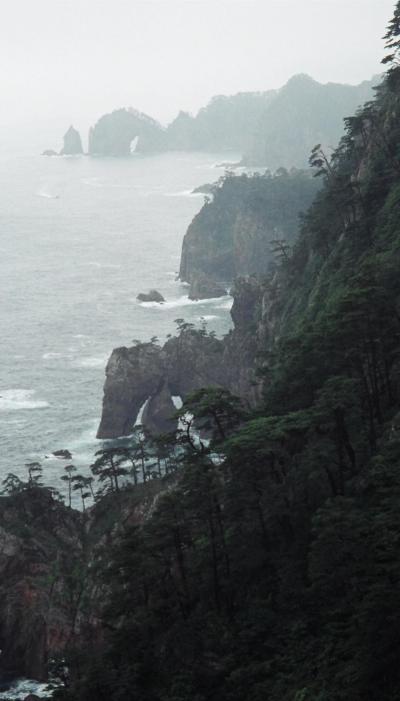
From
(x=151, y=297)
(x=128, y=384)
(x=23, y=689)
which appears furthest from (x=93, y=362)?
(x=23, y=689)

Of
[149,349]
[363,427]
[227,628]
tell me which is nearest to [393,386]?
[363,427]

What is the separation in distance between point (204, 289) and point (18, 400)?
69.4 metres

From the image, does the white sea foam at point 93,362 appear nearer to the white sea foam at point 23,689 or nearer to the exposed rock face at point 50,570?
the exposed rock face at point 50,570

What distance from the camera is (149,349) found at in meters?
130

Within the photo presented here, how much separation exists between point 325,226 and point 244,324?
104ft

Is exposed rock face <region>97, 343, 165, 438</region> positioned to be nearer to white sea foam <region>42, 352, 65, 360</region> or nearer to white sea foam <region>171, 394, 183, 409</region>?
white sea foam <region>171, 394, 183, 409</region>

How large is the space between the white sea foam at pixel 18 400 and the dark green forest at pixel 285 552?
6922cm

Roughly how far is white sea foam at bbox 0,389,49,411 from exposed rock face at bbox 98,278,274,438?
42.5 ft

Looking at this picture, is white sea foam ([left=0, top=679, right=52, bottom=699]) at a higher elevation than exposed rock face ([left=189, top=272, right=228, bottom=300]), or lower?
lower

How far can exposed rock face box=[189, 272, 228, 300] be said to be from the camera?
193 m

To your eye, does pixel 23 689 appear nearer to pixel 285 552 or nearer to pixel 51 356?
pixel 285 552

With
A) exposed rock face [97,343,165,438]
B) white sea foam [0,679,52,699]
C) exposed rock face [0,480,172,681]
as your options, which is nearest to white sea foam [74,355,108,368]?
exposed rock face [97,343,165,438]

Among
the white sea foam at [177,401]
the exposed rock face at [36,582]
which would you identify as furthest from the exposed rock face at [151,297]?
the exposed rock face at [36,582]

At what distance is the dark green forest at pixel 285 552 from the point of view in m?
36.6
